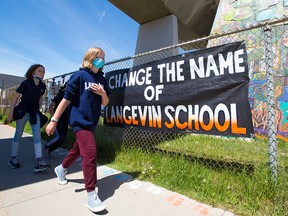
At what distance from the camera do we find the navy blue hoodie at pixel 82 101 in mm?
2539

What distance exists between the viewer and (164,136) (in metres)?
5.39

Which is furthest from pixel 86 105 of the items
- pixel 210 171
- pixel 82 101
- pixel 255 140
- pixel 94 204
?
pixel 255 140

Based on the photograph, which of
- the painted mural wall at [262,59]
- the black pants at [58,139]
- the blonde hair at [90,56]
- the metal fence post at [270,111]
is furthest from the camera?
the painted mural wall at [262,59]

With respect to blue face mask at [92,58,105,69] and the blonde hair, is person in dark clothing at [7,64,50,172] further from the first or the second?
blue face mask at [92,58,105,69]

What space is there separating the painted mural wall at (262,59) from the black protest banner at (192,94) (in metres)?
3.68

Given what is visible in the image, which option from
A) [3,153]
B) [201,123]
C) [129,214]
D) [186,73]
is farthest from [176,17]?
[129,214]

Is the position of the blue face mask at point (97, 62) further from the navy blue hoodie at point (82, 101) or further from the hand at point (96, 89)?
the hand at point (96, 89)

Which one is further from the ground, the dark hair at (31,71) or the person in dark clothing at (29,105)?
the dark hair at (31,71)

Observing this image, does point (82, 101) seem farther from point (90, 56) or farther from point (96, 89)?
point (90, 56)

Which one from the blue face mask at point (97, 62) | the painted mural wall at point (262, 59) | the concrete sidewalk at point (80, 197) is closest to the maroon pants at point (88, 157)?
the concrete sidewalk at point (80, 197)

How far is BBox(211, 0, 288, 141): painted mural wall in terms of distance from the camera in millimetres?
6582

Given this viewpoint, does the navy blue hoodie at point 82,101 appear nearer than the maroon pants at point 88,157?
No

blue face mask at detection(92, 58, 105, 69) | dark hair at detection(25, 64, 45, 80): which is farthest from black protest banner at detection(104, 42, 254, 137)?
dark hair at detection(25, 64, 45, 80)

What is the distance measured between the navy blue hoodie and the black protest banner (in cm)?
127
